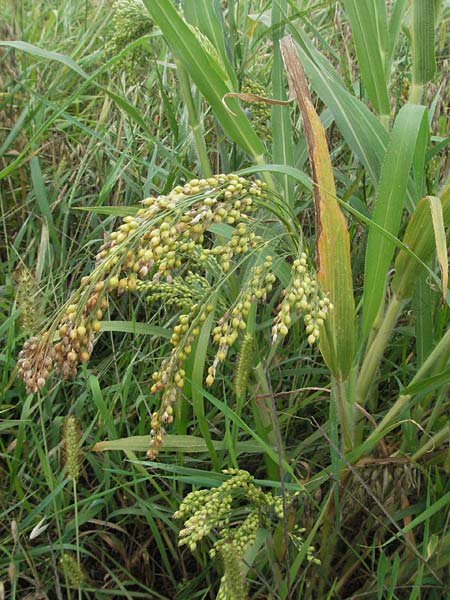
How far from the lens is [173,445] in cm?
141

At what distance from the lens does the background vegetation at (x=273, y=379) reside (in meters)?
1.14

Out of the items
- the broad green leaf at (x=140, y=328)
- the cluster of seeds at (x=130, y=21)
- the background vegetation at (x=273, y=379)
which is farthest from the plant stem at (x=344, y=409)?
the cluster of seeds at (x=130, y=21)

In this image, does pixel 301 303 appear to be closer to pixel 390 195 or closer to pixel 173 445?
pixel 390 195

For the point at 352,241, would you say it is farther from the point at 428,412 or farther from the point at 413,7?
the point at 413,7

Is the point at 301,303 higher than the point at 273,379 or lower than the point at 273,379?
higher

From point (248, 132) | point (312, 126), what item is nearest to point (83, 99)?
point (248, 132)

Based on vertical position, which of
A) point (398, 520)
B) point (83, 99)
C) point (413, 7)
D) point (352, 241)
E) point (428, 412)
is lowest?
point (398, 520)

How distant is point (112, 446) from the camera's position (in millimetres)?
1364

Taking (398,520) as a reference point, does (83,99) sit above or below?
above

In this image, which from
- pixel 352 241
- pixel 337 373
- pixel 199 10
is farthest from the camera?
pixel 352 241

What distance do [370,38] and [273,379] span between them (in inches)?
31.2

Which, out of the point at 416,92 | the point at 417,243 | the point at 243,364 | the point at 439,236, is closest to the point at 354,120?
the point at 416,92

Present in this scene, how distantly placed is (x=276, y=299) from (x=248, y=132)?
2.16ft

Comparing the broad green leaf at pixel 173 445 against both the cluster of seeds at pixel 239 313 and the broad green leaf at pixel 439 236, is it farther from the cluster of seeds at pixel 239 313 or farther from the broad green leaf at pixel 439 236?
the broad green leaf at pixel 439 236
